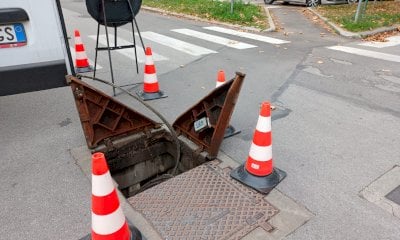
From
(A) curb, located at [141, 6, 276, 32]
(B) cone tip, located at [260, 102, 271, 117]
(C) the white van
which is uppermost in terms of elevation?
(C) the white van

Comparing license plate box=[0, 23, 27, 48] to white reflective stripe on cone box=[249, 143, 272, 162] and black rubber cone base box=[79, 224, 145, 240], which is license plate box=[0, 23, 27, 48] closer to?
black rubber cone base box=[79, 224, 145, 240]

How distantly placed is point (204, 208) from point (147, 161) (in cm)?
142

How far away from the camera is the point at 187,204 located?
275 cm

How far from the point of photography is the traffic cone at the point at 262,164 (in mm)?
2863

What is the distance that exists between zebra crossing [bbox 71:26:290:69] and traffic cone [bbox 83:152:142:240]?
5.54 m

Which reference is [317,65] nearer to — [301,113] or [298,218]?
[301,113]

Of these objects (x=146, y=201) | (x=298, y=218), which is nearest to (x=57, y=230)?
(x=146, y=201)

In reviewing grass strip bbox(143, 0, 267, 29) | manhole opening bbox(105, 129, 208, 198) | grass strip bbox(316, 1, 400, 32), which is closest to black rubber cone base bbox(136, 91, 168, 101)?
manhole opening bbox(105, 129, 208, 198)

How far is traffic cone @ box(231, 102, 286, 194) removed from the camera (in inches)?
113

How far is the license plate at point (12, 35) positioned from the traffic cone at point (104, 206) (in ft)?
6.67

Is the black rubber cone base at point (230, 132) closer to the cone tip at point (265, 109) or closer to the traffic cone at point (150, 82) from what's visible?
the cone tip at point (265, 109)

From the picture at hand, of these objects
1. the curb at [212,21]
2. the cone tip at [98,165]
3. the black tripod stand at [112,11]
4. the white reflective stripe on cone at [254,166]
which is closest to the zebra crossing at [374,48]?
the curb at [212,21]

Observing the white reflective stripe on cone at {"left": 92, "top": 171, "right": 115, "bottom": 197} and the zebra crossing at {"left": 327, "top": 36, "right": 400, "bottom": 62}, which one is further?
the zebra crossing at {"left": 327, "top": 36, "right": 400, "bottom": 62}

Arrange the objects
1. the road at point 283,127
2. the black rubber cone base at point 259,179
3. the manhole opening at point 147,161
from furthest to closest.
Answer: the manhole opening at point 147,161 < the black rubber cone base at point 259,179 < the road at point 283,127
